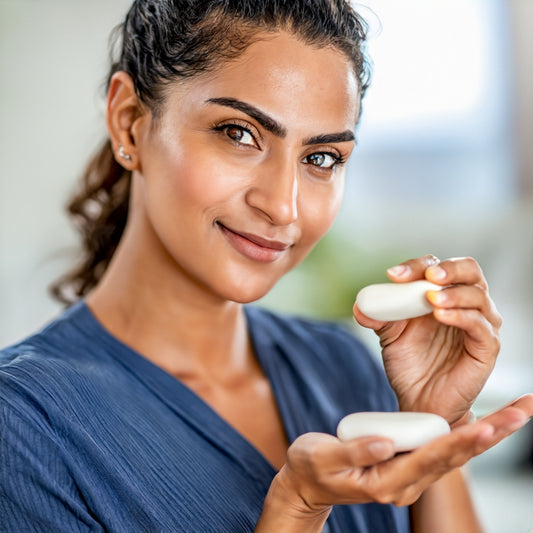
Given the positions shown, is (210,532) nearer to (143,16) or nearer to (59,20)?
(143,16)

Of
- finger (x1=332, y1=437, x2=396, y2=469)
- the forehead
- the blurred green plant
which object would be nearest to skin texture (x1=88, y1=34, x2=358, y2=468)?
the forehead

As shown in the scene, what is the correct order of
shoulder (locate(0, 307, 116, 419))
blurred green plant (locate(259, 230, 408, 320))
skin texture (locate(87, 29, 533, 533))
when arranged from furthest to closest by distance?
1. blurred green plant (locate(259, 230, 408, 320))
2. shoulder (locate(0, 307, 116, 419))
3. skin texture (locate(87, 29, 533, 533))

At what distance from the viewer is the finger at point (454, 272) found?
34.2 inches

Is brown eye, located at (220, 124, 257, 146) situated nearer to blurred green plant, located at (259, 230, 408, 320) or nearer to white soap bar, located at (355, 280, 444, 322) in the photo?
white soap bar, located at (355, 280, 444, 322)

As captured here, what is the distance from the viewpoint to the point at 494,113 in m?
3.62

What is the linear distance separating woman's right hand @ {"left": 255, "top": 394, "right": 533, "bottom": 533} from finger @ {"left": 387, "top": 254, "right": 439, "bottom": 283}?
0.20 metres

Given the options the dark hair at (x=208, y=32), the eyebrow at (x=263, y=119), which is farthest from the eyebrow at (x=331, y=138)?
the dark hair at (x=208, y=32)

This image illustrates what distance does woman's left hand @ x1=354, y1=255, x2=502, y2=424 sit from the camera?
881 mm

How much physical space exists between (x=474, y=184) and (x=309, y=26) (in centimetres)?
292

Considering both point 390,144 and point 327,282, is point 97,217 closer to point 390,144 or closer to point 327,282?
point 327,282

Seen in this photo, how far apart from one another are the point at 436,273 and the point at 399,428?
0.20 meters

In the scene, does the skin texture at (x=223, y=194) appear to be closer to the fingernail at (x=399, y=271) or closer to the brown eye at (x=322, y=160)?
the brown eye at (x=322, y=160)

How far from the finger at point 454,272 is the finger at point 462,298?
1 cm

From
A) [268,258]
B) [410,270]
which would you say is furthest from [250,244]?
[410,270]
